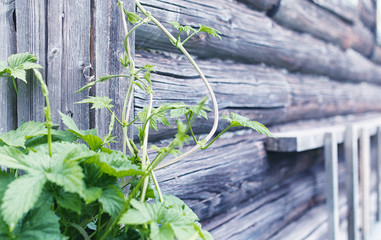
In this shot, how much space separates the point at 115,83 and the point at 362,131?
1768 millimetres

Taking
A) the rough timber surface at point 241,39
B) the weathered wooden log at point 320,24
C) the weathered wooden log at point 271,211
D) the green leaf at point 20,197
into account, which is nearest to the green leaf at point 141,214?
the green leaf at point 20,197

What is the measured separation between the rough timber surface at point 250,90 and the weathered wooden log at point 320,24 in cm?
27

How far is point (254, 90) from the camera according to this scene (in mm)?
1467

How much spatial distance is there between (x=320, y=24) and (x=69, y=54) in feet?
5.66

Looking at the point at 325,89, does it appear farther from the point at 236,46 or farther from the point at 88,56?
the point at 88,56

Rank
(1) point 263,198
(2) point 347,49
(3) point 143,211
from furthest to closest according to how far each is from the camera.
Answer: (2) point 347,49, (1) point 263,198, (3) point 143,211

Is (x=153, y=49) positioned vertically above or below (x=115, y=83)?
above

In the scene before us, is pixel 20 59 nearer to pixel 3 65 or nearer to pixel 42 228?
pixel 3 65

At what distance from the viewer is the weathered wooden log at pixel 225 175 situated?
1095 mm

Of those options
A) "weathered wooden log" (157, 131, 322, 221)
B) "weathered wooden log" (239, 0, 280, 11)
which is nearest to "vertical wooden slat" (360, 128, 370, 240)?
"weathered wooden log" (157, 131, 322, 221)

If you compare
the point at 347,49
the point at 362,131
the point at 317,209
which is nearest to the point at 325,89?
the point at 362,131

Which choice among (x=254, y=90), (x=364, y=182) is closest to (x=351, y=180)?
(x=364, y=182)

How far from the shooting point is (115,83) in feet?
2.80

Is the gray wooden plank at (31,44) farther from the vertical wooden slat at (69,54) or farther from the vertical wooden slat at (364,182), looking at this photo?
the vertical wooden slat at (364,182)
